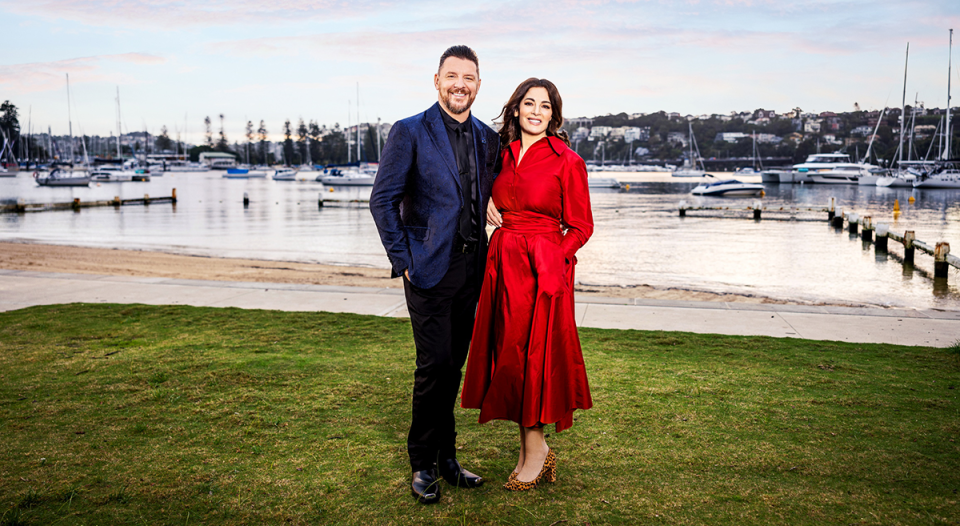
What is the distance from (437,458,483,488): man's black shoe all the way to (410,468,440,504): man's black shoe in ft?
0.22

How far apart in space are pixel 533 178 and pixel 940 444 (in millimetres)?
2883

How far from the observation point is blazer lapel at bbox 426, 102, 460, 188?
10.8ft

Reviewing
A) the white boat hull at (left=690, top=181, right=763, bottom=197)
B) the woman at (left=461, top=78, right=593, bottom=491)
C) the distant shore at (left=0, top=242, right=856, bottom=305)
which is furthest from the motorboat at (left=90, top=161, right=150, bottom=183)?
the woman at (left=461, top=78, right=593, bottom=491)

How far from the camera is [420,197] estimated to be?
11.0ft

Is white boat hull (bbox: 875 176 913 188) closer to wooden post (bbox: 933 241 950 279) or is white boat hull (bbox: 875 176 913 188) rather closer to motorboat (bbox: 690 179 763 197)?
motorboat (bbox: 690 179 763 197)

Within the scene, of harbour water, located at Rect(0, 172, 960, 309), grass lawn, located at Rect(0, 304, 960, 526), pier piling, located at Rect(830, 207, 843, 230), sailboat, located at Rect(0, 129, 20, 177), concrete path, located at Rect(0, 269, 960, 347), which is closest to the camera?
grass lawn, located at Rect(0, 304, 960, 526)

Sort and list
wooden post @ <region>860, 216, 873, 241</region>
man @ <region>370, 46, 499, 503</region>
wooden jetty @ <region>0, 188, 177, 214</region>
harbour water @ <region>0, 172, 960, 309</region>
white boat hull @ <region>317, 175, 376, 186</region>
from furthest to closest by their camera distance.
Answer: white boat hull @ <region>317, 175, 376, 186</region> < wooden jetty @ <region>0, 188, 177, 214</region> < wooden post @ <region>860, 216, 873, 241</region> < harbour water @ <region>0, 172, 960, 309</region> < man @ <region>370, 46, 499, 503</region>

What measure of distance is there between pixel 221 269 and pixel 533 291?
14.0 m

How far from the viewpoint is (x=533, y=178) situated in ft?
10.7

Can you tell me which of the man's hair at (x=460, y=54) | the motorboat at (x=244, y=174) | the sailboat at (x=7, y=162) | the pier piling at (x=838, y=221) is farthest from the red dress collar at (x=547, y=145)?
the motorboat at (x=244, y=174)

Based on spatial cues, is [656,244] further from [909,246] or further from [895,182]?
[895,182]

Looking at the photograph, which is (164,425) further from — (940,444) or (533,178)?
(940,444)

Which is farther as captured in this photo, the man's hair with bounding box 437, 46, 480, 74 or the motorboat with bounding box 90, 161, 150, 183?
the motorboat with bounding box 90, 161, 150, 183

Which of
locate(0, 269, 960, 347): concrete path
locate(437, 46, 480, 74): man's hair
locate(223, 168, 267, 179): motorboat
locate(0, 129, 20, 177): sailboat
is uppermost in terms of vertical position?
locate(0, 129, 20, 177): sailboat
